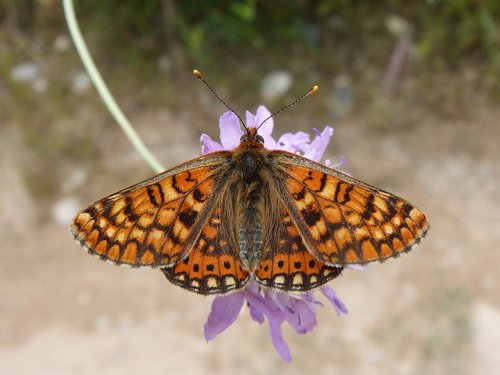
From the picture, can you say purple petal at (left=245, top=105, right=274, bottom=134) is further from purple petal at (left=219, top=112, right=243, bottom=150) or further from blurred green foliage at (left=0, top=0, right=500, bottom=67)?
blurred green foliage at (left=0, top=0, right=500, bottom=67)

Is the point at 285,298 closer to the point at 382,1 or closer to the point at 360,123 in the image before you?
the point at 360,123

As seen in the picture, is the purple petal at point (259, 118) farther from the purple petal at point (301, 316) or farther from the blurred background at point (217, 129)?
the blurred background at point (217, 129)

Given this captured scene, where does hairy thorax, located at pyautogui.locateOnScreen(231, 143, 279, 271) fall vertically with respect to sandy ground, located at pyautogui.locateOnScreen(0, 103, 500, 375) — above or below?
below

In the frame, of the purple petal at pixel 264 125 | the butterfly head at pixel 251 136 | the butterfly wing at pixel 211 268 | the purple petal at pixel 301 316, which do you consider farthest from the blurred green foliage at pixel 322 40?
the butterfly wing at pixel 211 268

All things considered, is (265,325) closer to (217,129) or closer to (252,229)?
(217,129)

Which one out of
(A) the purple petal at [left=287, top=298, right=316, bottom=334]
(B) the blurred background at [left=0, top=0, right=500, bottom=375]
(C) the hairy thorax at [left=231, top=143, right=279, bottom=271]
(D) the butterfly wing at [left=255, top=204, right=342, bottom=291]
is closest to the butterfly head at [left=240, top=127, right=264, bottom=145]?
(C) the hairy thorax at [left=231, top=143, right=279, bottom=271]

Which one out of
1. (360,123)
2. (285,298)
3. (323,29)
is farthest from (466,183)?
(285,298)

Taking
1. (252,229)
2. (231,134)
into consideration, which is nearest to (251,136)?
(231,134)
